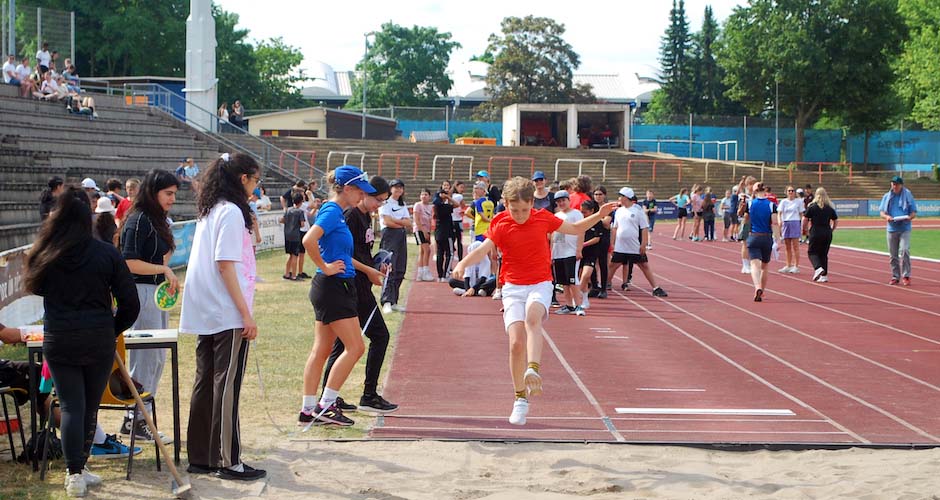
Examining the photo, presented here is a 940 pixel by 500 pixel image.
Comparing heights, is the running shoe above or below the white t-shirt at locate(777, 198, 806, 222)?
below

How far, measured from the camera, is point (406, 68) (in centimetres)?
9625

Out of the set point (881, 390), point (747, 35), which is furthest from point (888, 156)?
point (881, 390)

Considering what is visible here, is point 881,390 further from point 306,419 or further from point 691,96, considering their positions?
point 691,96

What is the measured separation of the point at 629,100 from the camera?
108000 millimetres

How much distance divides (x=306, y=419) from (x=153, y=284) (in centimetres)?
154

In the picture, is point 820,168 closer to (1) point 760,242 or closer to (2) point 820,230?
(2) point 820,230

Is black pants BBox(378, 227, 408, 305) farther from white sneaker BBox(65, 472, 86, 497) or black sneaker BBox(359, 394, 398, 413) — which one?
white sneaker BBox(65, 472, 86, 497)

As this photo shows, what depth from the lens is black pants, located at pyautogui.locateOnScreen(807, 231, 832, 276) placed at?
2059 centimetres

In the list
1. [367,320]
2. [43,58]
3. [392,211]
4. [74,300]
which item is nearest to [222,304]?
[74,300]

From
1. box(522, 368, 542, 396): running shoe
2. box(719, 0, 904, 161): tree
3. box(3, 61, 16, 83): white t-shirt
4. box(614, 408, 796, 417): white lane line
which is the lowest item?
box(614, 408, 796, 417): white lane line

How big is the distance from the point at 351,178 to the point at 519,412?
2.17 meters

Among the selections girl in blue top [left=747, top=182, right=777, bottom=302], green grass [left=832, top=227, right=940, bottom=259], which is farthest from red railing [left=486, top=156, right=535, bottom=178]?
girl in blue top [left=747, top=182, right=777, bottom=302]

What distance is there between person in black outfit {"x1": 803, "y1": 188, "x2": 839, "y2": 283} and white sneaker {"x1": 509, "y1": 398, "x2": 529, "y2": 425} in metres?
13.9

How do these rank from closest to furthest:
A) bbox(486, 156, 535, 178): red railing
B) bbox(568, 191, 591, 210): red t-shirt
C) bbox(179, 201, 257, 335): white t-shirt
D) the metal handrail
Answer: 1. bbox(179, 201, 257, 335): white t-shirt
2. bbox(568, 191, 591, 210): red t-shirt
3. the metal handrail
4. bbox(486, 156, 535, 178): red railing
